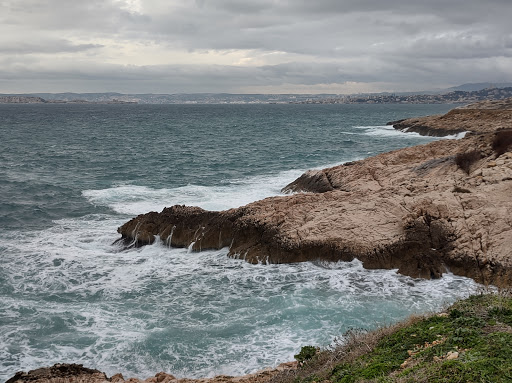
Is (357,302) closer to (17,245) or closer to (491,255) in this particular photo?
(491,255)

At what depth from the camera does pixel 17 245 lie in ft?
69.9

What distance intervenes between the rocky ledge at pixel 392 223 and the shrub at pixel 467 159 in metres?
0.04

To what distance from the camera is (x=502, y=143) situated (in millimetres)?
21406

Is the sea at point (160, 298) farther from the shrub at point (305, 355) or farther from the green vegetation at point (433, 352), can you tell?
the shrub at point (305, 355)

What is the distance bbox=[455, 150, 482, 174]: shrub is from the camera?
20.7 meters

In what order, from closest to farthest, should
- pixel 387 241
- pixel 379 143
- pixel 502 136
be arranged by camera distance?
pixel 387 241, pixel 502 136, pixel 379 143

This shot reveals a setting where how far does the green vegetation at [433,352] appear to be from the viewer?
7.02m

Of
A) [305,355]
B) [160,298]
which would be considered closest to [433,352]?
[305,355]

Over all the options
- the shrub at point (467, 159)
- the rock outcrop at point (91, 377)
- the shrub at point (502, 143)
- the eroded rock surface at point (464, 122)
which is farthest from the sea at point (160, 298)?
the eroded rock surface at point (464, 122)

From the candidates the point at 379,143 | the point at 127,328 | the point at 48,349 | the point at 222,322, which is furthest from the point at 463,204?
the point at 379,143

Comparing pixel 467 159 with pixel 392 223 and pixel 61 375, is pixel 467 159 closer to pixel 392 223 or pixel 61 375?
pixel 392 223

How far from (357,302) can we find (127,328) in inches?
272

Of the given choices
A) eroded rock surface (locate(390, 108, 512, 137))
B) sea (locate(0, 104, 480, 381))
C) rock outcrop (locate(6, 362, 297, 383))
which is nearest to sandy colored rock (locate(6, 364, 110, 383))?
rock outcrop (locate(6, 362, 297, 383))

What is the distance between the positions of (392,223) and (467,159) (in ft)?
19.6
